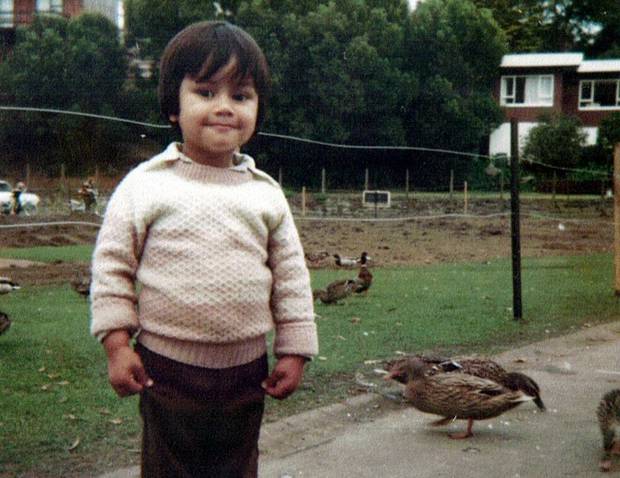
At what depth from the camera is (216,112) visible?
2984 mm

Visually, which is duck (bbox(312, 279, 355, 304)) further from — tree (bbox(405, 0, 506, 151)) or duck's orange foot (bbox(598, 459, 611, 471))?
tree (bbox(405, 0, 506, 151))

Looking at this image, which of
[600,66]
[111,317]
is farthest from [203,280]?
[600,66]

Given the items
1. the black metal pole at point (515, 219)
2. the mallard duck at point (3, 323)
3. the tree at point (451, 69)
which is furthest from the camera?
Answer: the tree at point (451, 69)

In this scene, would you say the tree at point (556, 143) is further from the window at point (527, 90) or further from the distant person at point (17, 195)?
the distant person at point (17, 195)

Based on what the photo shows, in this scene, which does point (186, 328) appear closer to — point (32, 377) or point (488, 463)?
point (488, 463)

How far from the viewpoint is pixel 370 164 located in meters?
16.3

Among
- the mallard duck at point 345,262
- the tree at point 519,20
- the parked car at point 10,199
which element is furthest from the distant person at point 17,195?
the tree at point 519,20

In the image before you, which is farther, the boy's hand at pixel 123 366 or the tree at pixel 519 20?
the tree at pixel 519 20

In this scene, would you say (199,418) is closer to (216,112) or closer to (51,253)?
(216,112)

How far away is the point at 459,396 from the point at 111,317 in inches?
113

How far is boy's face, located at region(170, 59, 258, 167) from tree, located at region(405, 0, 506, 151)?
84.0ft

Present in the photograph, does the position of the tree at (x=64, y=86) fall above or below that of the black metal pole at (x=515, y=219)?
above

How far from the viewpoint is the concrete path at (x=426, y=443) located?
484 cm

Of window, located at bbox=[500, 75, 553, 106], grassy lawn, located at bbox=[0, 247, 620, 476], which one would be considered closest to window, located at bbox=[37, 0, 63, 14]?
grassy lawn, located at bbox=[0, 247, 620, 476]
